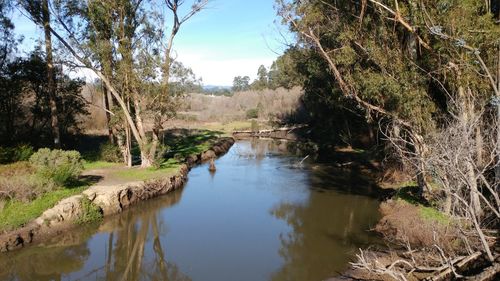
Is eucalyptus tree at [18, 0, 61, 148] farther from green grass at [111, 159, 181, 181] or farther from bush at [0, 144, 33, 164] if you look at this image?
green grass at [111, 159, 181, 181]

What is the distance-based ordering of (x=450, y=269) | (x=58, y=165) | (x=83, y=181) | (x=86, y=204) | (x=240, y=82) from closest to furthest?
(x=450, y=269) < (x=86, y=204) < (x=58, y=165) < (x=83, y=181) < (x=240, y=82)

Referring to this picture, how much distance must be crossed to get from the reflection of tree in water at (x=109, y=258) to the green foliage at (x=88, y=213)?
404 millimetres

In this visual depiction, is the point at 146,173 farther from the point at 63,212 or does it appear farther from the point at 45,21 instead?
the point at 45,21

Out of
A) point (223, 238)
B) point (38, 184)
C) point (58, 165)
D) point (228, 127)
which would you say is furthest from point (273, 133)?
point (38, 184)

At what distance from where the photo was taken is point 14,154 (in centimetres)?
2092

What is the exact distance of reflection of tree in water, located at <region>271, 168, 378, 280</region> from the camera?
12969mm

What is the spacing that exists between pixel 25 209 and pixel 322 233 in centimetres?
1064

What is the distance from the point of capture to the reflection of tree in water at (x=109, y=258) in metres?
12.7

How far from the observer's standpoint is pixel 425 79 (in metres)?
15.2

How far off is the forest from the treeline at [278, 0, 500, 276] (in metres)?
0.07

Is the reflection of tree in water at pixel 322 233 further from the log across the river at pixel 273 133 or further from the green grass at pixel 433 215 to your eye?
the log across the river at pixel 273 133

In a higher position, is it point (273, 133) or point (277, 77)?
point (277, 77)

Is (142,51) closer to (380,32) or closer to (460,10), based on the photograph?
(380,32)

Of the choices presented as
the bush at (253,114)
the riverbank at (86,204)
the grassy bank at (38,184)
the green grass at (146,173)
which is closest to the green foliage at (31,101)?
the grassy bank at (38,184)
